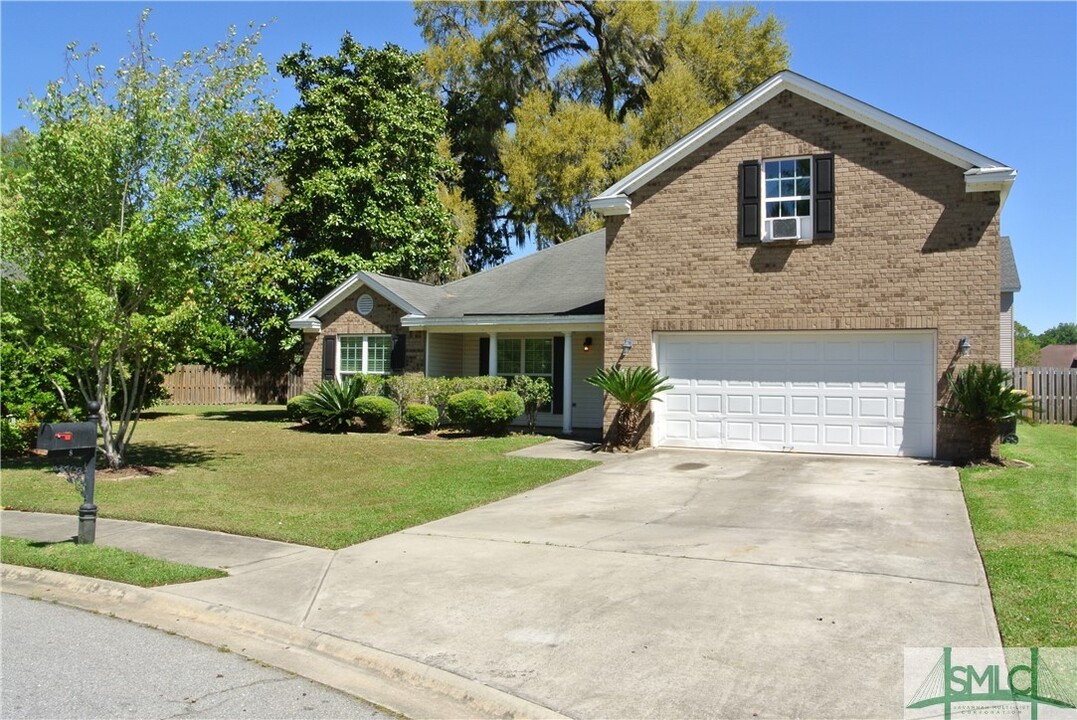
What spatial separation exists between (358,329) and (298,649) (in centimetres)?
1700

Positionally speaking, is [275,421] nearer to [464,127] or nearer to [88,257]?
[88,257]

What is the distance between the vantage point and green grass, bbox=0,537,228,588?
22.6 feet

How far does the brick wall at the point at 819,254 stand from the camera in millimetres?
13945

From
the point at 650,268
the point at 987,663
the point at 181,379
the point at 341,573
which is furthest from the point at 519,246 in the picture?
the point at 987,663

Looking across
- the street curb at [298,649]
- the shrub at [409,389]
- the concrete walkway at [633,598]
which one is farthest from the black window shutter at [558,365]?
the street curb at [298,649]

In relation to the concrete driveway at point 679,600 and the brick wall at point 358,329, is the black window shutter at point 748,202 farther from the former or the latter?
the brick wall at point 358,329

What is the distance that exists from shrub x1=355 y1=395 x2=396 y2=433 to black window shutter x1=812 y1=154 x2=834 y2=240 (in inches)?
414

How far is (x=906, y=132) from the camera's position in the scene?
14250 millimetres

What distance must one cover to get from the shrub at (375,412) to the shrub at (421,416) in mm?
855

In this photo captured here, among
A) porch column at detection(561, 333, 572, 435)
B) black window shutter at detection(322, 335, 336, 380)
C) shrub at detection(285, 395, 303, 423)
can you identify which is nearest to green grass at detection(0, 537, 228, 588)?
porch column at detection(561, 333, 572, 435)

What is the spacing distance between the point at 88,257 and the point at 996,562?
40.3 ft

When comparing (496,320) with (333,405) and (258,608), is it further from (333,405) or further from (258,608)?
(258,608)

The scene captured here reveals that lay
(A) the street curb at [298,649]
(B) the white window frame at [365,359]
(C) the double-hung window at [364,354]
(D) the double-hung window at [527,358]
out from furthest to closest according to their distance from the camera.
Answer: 1. (C) the double-hung window at [364,354]
2. (B) the white window frame at [365,359]
3. (D) the double-hung window at [527,358]
4. (A) the street curb at [298,649]

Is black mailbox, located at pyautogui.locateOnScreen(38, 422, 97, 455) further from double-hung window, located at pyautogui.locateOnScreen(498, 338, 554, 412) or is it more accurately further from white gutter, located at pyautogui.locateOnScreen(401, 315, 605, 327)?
double-hung window, located at pyautogui.locateOnScreen(498, 338, 554, 412)
